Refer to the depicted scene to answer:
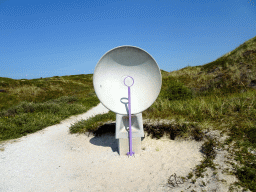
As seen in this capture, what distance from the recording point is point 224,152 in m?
3.28

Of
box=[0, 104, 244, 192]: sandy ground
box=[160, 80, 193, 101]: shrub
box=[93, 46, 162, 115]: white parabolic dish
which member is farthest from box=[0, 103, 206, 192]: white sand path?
box=[160, 80, 193, 101]: shrub

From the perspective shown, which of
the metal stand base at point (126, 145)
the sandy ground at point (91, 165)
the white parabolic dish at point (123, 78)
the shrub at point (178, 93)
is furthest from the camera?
the shrub at point (178, 93)

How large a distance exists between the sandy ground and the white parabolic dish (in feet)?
4.03

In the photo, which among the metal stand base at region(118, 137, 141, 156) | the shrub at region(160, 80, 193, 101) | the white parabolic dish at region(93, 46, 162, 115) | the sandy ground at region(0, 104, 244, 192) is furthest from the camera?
the shrub at region(160, 80, 193, 101)

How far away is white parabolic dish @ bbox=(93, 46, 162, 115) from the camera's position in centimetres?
368

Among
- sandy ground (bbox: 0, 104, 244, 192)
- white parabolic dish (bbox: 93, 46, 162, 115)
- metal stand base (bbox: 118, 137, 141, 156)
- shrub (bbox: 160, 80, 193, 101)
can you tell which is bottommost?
sandy ground (bbox: 0, 104, 244, 192)

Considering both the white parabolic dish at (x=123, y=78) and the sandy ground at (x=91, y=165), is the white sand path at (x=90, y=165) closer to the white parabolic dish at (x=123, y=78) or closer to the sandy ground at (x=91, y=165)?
the sandy ground at (x=91, y=165)

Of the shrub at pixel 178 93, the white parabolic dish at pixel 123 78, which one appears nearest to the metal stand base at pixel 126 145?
the white parabolic dish at pixel 123 78

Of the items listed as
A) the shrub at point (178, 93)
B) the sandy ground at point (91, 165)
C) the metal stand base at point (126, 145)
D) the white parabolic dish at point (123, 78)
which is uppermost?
the white parabolic dish at point (123, 78)

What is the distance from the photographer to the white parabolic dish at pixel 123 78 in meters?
3.68

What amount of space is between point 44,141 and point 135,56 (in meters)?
3.97

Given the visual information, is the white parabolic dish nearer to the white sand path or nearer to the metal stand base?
the metal stand base

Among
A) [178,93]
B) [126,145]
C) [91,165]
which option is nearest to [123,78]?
[126,145]

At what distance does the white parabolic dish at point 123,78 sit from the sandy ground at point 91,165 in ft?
4.03
